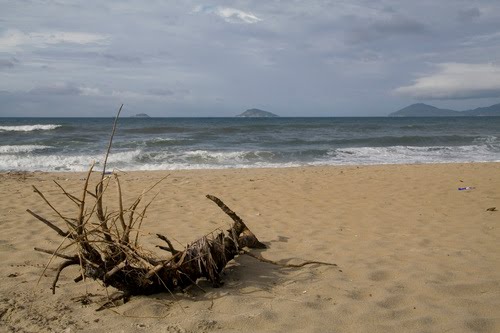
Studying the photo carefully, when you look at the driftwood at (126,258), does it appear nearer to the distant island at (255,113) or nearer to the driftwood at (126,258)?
the driftwood at (126,258)

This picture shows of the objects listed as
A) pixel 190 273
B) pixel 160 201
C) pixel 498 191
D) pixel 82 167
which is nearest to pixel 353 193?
pixel 498 191

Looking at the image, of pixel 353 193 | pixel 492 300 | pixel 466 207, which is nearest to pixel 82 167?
pixel 353 193

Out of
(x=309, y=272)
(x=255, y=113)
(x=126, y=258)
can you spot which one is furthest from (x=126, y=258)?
(x=255, y=113)

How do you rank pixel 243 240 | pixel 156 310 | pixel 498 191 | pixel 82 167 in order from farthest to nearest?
1. pixel 82 167
2. pixel 498 191
3. pixel 243 240
4. pixel 156 310

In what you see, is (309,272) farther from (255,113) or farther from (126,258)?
(255,113)

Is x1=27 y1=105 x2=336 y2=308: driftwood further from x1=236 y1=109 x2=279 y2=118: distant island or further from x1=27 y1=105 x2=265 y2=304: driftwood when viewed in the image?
x1=236 y1=109 x2=279 y2=118: distant island

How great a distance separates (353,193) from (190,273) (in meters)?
5.30

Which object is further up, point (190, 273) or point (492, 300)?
point (190, 273)

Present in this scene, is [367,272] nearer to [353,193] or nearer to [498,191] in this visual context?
[353,193]

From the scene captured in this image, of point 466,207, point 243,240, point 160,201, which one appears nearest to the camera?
point 243,240

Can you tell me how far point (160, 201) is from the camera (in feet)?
22.8

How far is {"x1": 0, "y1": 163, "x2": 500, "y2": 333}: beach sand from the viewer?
2.59 m

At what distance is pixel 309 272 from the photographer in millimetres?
3455

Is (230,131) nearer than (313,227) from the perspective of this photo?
No
